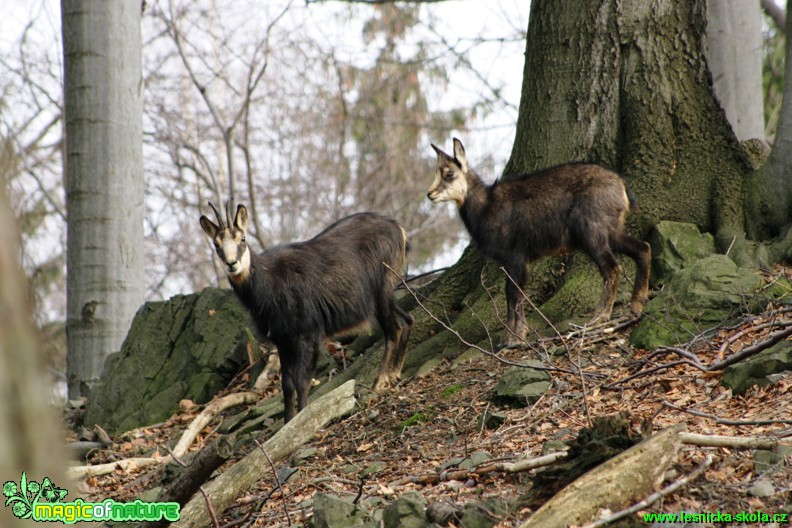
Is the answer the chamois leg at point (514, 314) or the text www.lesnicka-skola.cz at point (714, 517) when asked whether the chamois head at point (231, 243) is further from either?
the text www.lesnicka-skola.cz at point (714, 517)

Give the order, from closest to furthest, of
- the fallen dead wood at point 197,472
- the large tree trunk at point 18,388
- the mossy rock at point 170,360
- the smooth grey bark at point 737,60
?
the large tree trunk at point 18,388 → the fallen dead wood at point 197,472 → the mossy rock at point 170,360 → the smooth grey bark at point 737,60

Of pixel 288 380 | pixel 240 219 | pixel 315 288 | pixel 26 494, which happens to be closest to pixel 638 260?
pixel 315 288

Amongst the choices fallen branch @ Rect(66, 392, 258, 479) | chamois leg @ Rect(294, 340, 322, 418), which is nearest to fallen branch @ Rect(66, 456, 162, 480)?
fallen branch @ Rect(66, 392, 258, 479)

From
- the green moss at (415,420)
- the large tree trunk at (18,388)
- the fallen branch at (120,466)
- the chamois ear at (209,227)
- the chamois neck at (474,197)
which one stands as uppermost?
the chamois neck at (474,197)

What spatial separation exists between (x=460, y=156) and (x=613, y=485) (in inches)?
195

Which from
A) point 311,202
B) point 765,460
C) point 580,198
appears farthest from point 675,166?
point 311,202

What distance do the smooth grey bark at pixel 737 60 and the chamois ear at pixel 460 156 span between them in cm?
348

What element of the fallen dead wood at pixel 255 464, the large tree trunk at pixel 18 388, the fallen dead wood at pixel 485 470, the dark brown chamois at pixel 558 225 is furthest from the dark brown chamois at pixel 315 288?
the large tree trunk at pixel 18 388

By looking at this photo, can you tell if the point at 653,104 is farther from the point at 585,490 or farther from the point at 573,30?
the point at 585,490

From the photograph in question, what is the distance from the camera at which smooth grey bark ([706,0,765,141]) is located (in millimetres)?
9922

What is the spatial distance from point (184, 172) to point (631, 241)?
16.0m

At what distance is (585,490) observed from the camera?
12.6 feet

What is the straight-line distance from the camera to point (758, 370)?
525 centimetres

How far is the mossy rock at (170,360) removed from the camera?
29.1ft
